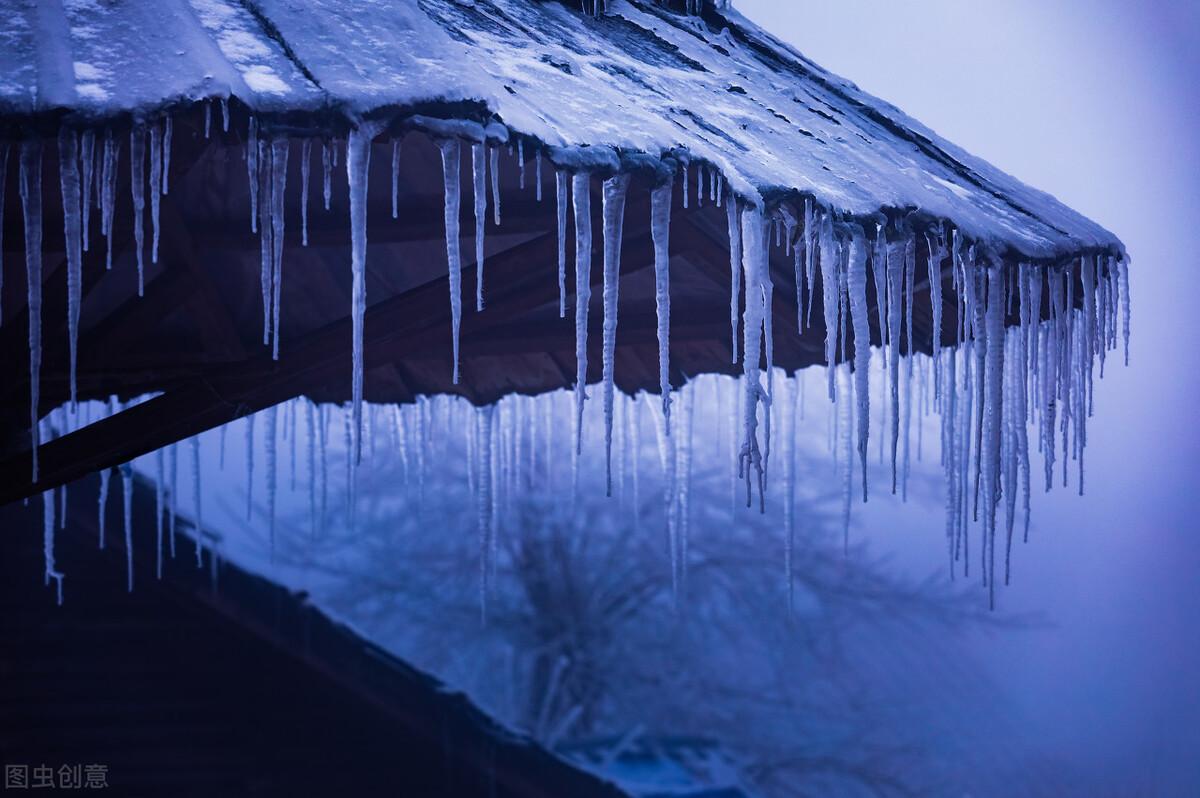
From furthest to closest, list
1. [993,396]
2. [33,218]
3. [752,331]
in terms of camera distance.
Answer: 1. [993,396]
2. [752,331]
3. [33,218]

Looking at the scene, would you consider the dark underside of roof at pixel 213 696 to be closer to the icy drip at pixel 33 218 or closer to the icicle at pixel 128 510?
the icicle at pixel 128 510

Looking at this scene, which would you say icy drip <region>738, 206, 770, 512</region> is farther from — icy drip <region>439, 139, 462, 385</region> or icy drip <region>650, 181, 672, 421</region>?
icy drip <region>439, 139, 462, 385</region>

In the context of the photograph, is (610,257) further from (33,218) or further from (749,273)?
(33,218)

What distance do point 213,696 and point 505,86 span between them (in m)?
5.66

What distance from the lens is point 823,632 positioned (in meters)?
18.9

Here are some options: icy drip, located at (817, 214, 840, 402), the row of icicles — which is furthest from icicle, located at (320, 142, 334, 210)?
icy drip, located at (817, 214, 840, 402)

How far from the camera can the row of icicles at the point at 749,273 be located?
6.07 feet

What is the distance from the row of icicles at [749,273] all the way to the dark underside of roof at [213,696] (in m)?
3.45

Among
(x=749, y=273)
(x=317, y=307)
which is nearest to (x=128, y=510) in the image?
(x=317, y=307)

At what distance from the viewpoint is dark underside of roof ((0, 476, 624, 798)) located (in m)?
5.84

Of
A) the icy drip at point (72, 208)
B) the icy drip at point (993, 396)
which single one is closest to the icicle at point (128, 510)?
the icy drip at point (72, 208)

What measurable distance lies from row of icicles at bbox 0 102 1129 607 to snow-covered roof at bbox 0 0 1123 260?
0.05 m

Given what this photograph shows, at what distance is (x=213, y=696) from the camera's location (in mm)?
6582

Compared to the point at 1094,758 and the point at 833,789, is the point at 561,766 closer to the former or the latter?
the point at 833,789
